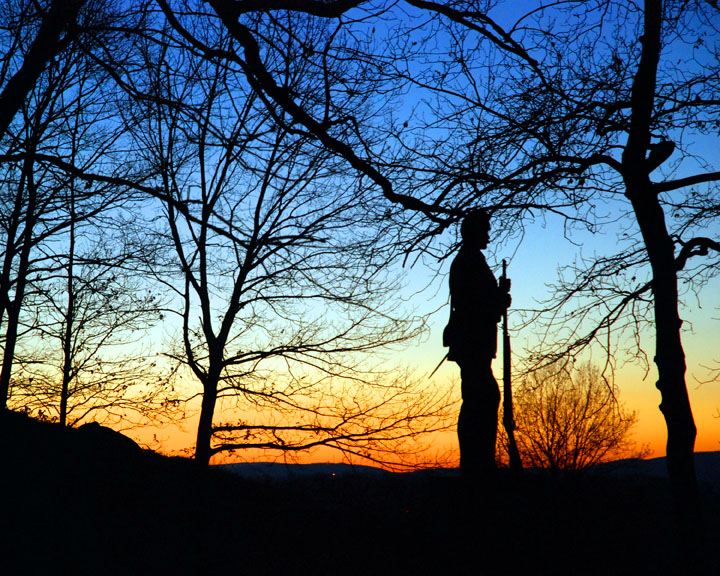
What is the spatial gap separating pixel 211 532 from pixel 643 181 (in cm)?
728

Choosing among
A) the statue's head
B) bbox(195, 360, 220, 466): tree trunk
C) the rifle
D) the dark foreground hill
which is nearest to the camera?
the dark foreground hill

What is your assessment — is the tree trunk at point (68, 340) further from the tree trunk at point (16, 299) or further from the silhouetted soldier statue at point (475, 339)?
the silhouetted soldier statue at point (475, 339)

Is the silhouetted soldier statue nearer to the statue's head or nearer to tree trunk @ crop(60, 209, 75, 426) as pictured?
the statue's head

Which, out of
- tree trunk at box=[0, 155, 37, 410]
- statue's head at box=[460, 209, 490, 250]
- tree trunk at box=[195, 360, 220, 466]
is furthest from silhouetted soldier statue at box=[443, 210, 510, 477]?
tree trunk at box=[0, 155, 37, 410]

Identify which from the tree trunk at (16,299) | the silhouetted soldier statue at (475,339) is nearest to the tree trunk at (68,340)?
the tree trunk at (16,299)

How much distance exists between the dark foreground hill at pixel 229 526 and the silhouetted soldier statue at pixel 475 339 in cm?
40

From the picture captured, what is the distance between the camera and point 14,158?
7.66 meters

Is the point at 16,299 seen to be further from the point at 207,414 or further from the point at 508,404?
the point at 508,404

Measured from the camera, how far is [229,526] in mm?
6957

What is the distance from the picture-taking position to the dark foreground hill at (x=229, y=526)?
5.39 metres

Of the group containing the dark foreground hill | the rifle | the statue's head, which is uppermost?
the statue's head

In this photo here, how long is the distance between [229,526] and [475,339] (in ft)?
11.4

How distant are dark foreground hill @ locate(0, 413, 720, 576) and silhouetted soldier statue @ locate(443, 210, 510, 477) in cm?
40

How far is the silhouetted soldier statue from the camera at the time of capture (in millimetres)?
6418
